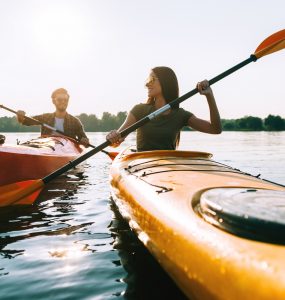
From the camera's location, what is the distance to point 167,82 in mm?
4957

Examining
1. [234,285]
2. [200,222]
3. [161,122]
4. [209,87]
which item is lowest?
[234,285]

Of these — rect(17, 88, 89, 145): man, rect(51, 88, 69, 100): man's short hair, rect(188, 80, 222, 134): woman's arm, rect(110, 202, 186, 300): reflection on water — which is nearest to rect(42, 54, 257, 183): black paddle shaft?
rect(188, 80, 222, 134): woman's arm

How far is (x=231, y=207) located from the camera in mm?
1848

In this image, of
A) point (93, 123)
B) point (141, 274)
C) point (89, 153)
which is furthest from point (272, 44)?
point (93, 123)

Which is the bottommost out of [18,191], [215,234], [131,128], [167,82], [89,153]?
[18,191]

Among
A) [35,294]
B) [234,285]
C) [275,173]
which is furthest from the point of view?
[275,173]

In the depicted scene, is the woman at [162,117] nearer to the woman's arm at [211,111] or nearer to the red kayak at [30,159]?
the woman's arm at [211,111]

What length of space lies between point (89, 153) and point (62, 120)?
17.4 feet

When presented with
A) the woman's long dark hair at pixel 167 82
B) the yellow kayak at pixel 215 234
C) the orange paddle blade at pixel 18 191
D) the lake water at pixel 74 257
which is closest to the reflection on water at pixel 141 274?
the lake water at pixel 74 257

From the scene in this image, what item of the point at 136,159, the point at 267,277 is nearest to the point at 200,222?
the point at 267,277

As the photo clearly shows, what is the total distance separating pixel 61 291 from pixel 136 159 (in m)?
2.14

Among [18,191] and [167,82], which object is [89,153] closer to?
[18,191]

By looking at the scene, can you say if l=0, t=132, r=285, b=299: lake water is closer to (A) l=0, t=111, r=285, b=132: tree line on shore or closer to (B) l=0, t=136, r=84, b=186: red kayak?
(B) l=0, t=136, r=84, b=186: red kayak

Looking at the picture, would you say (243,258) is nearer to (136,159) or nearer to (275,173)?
(136,159)
